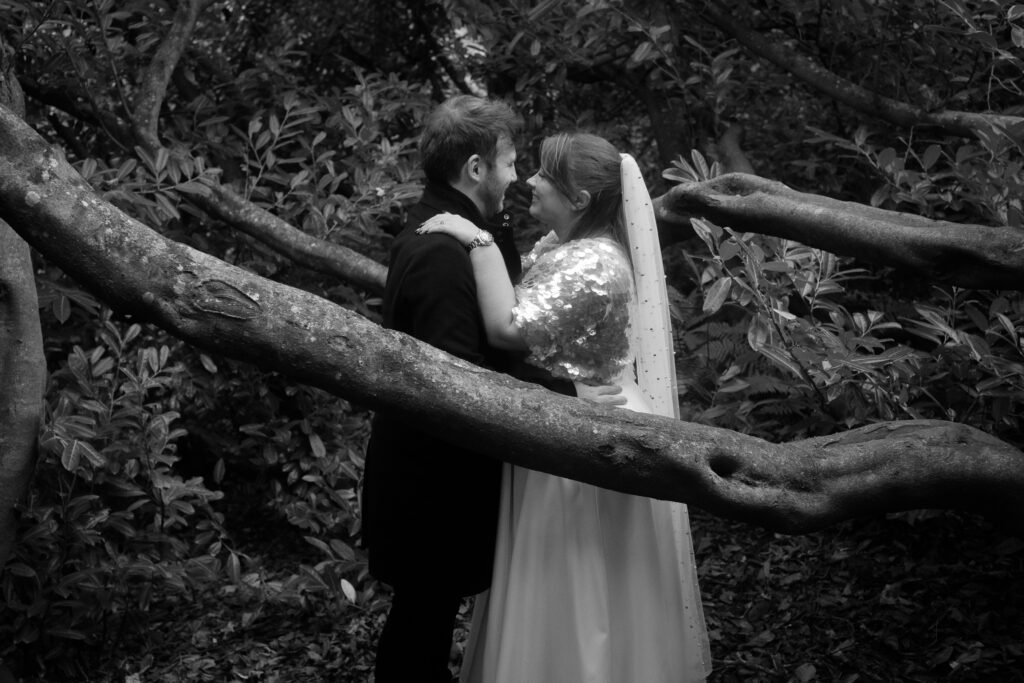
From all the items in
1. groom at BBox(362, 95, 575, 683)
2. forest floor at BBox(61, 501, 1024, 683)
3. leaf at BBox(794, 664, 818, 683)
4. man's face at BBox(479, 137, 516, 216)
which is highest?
man's face at BBox(479, 137, 516, 216)

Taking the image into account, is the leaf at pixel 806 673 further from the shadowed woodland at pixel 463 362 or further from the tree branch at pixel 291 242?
the tree branch at pixel 291 242

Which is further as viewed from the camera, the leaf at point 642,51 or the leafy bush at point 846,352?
the leaf at point 642,51

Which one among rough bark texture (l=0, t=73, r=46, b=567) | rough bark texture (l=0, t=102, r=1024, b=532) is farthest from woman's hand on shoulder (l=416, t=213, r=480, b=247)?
rough bark texture (l=0, t=73, r=46, b=567)

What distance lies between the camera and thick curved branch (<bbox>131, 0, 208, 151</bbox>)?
4738 mm

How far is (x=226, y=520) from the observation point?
5.24 m

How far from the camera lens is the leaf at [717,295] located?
363 centimetres

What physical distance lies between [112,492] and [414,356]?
2.20 m

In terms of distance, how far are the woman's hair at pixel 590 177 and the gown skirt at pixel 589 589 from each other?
52 cm

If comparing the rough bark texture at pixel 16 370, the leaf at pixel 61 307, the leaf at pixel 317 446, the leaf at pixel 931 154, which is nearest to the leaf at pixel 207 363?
the leaf at pixel 317 446

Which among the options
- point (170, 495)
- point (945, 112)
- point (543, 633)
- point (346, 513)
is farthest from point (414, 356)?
point (945, 112)

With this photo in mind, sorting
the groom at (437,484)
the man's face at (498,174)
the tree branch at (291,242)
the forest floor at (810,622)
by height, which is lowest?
the forest floor at (810,622)

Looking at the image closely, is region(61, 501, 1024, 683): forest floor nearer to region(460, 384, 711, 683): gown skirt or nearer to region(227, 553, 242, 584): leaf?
region(227, 553, 242, 584): leaf

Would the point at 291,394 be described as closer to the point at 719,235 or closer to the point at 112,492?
the point at 112,492

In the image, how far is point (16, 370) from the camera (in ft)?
10.7
